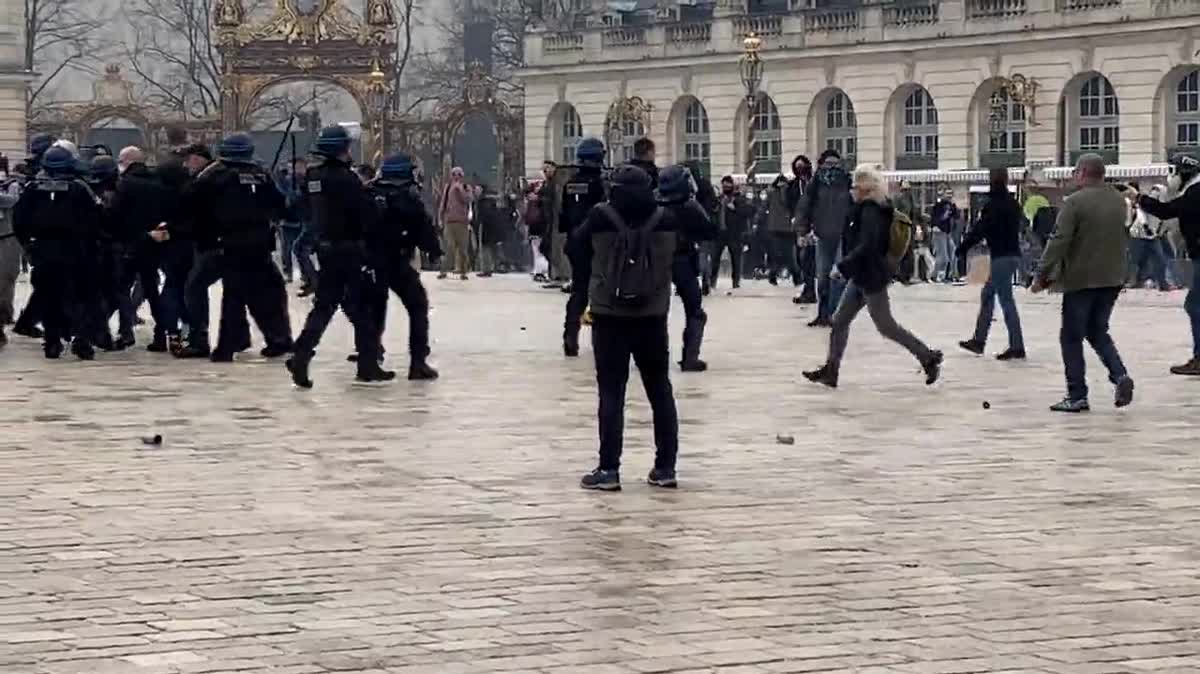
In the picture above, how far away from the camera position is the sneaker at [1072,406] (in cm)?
1702

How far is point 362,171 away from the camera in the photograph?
31.8m

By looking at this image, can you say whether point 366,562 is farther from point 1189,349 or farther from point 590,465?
point 1189,349

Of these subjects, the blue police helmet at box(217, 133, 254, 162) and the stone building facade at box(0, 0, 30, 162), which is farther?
the stone building facade at box(0, 0, 30, 162)

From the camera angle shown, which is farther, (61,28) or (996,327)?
(61,28)

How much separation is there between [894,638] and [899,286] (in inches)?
1162

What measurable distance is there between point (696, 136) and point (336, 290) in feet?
167

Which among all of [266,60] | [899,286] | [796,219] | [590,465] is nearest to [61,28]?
[266,60]

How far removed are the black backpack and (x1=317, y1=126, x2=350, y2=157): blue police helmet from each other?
6.33m

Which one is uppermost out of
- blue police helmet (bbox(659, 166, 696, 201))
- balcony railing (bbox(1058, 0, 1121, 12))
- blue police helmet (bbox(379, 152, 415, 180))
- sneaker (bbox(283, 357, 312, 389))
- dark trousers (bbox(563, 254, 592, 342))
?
balcony railing (bbox(1058, 0, 1121, 12))

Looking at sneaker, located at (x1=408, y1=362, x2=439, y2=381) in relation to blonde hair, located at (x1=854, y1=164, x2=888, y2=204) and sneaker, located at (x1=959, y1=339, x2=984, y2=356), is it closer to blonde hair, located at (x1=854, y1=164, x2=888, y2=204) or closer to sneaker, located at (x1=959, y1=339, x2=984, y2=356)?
blonde hair, located at (x1=854, y1=164, x2=888, y2=204)

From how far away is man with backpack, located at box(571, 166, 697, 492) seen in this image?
12.9m

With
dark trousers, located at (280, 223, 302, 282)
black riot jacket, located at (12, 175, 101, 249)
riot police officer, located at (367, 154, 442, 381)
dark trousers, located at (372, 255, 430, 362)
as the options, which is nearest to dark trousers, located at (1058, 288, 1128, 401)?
riot police officer, located at (367, 154, 442, 381)

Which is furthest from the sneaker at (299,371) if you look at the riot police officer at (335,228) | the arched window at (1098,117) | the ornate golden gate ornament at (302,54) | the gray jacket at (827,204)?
the arched window at (1098,117)

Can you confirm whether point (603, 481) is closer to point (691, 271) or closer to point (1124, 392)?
point (1124, 392)
